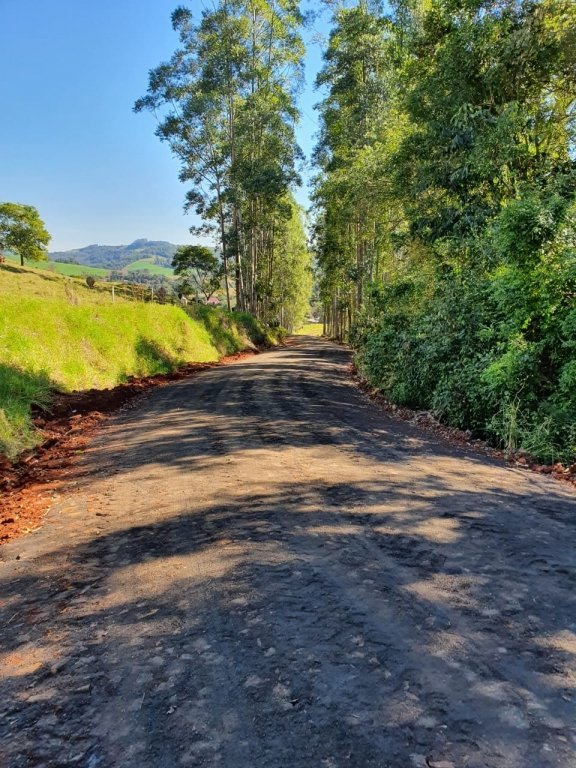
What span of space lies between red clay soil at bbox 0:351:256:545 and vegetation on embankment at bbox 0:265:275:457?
281 millimetres

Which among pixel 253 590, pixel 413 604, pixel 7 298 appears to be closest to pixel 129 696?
pixel 253 590

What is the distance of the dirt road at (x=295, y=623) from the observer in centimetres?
193

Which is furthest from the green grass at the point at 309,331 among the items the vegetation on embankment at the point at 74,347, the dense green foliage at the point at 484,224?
the dense green foliage at the point at 484,224

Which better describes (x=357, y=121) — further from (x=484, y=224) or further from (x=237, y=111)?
(x=484, y=224)

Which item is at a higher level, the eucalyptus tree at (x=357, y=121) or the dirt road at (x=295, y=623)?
the eucalyptus tree at (x=357, y=121)

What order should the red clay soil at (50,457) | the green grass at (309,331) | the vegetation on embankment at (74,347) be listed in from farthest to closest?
the green grass at (309,331) < the vegetation on embankment at (74,347) < the red clay soil at (50,457)

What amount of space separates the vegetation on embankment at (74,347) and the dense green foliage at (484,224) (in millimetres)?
6984

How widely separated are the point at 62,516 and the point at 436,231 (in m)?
10.7

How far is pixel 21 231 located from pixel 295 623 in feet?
222

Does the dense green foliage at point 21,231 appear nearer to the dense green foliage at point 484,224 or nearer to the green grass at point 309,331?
the green grass at point 309,331

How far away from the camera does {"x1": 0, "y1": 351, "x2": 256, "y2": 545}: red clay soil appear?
4777 mm

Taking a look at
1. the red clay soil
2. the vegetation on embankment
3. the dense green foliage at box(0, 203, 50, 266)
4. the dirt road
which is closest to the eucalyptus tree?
the vegetation on embankment

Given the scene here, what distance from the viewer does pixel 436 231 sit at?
12.1 meters

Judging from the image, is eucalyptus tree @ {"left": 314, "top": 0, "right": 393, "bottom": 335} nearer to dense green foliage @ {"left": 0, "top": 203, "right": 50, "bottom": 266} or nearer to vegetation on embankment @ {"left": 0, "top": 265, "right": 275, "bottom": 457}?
vegetation on embankment @ {"left": 0, "top": 265, "right": 275, "bottom": 457}
